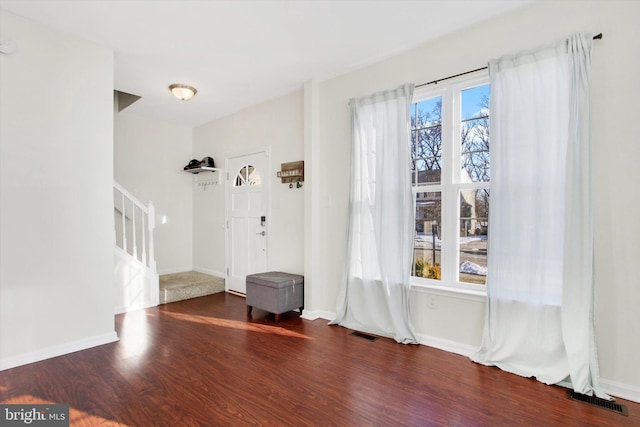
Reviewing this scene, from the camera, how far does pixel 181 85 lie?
377 centimetres

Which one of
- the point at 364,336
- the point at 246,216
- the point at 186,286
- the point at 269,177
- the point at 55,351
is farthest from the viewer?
the point at 246,216

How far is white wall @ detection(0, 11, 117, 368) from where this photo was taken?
8.13ft

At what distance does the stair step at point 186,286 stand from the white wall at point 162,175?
453 mm

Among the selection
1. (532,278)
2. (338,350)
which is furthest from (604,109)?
(338,350)

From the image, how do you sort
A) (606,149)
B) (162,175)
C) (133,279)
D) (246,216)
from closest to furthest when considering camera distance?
(606,149)
(133,279)
(246,216)
(162,175)

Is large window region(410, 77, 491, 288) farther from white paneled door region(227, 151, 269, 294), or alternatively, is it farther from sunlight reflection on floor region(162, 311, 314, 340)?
white paneled door region(227, 151, 269, 294)

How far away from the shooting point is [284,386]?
221 cm

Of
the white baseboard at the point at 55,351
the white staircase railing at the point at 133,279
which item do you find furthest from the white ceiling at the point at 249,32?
the white baseboard at the point at 55,351

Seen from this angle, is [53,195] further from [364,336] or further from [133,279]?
[364,336]

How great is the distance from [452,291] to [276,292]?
1848 mm

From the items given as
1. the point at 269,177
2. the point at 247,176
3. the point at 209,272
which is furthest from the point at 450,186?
the point at 209,272

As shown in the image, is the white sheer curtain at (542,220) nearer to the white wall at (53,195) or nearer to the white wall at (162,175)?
the white wall at (53,195)

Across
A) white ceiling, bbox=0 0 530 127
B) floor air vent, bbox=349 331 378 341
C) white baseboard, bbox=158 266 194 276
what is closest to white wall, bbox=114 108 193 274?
white baseboard, bbox=158 266 194 276

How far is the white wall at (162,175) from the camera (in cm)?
483
